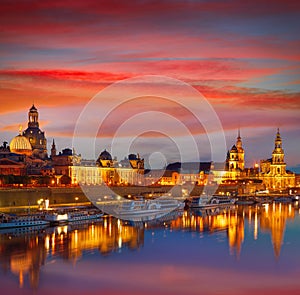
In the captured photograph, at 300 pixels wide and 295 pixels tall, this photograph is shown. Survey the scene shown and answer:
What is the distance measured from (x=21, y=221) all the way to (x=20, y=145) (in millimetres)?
44142

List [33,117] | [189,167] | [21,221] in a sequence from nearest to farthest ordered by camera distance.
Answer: [21,221]
[33,117]
[189,167]

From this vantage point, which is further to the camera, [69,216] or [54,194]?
[54,194]

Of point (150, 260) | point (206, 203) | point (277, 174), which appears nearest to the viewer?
point (150, 260)

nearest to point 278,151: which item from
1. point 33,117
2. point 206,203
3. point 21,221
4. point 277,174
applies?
point 277,174

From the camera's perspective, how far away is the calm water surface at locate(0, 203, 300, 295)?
22.2 m

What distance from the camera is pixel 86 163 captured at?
259 ft

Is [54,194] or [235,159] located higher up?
[235,159]

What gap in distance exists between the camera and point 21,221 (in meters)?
35.5

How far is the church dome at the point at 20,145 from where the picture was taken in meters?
78.1

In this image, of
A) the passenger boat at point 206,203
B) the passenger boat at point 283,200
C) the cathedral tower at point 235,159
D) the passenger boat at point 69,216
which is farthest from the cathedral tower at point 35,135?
the passenger boat at point 69,216

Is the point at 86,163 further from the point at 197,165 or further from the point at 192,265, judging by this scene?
the point at 192,265

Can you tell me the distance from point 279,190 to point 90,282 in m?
85.2

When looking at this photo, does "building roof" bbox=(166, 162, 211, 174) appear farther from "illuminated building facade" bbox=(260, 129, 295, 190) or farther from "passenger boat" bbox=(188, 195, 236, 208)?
"passenger boat" bbox=(188, 195, 236, 208)

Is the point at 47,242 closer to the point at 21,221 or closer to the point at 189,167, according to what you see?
the point at 21,221
